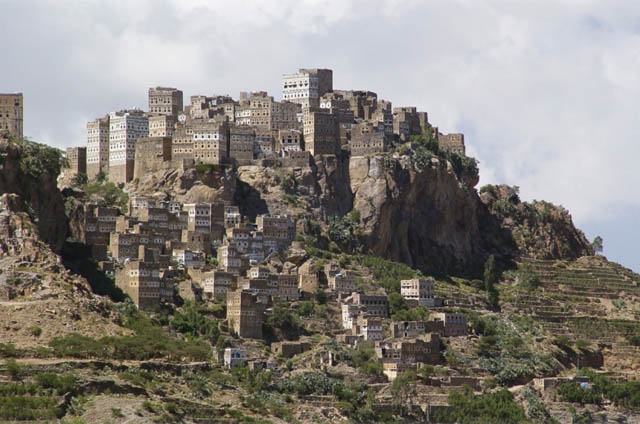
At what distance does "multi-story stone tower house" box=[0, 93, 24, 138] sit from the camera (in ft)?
461

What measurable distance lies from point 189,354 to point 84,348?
25.2 ft

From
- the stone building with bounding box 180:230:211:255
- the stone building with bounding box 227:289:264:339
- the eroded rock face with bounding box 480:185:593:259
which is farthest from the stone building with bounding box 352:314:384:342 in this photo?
the eroded rock face with bounding box 480:185:593:259

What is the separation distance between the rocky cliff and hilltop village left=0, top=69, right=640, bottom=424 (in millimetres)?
153

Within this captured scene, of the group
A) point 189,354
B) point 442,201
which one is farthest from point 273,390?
point 442,201

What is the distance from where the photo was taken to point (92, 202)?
450 feet

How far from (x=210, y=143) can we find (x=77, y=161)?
9.31 m

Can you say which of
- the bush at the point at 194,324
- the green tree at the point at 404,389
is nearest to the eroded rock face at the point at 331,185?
the bush at the point at 194,324

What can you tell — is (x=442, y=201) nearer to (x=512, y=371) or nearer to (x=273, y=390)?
(x=512, y=371)

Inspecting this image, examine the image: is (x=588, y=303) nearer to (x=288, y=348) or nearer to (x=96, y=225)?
(x=288, y=348)

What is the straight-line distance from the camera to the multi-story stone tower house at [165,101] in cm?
15012

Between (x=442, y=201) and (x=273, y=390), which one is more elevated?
(x=442, y=201)

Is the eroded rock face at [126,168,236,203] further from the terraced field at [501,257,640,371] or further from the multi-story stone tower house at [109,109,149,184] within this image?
the terraced field at [501,257,640,371]

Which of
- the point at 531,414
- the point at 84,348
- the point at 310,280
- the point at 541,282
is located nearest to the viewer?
the point at 84,348

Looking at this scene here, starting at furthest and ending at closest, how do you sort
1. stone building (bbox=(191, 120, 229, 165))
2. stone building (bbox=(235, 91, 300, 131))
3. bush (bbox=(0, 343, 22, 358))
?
1. stone building (bbox=(235, 91, 300, 131))
2. stone building (bbox=(191, 120, 229, 165))
3. bush (bbox=(0, 343, 22, 358))
